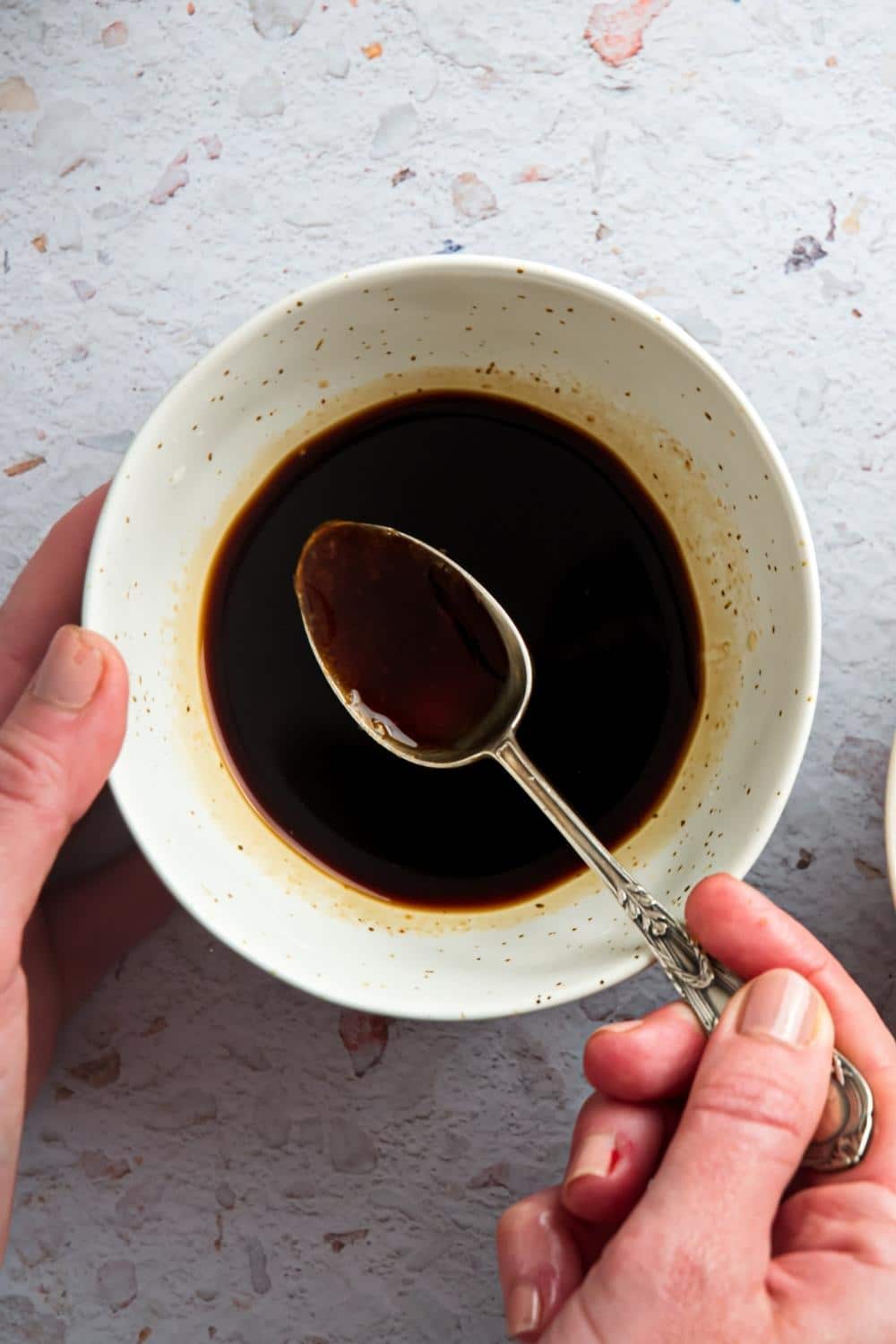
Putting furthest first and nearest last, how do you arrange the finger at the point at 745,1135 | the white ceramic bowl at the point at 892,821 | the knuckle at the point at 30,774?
the white ceramic bowl at the point at 892,821 < the knuckle at the point at 30,774 < the finger at the point at 745,1135

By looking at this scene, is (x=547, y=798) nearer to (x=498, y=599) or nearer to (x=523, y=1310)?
(x=498, y=599)

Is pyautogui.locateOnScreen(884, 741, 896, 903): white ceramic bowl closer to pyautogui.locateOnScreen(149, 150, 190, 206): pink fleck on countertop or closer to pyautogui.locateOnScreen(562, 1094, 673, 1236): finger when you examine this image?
pyautogui.locateOnScreen(562, 1094, 673, 1236): finger

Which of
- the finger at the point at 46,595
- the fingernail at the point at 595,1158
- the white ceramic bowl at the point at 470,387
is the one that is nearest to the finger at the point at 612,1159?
the fingernail at the point at 595,1158

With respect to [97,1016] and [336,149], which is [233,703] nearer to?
[97,1016]

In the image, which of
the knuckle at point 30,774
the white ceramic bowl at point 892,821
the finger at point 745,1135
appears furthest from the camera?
the white ceramic bowl at point 892,821

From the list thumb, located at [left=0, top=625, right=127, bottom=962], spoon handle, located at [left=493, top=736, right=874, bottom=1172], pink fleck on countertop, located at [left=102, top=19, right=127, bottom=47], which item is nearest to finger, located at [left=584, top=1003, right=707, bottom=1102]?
spoon handle, located at [left=493, top=736, right=874, bottom=1172]

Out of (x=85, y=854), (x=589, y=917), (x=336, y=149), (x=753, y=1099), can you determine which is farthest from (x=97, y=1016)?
(x=336, y=149)

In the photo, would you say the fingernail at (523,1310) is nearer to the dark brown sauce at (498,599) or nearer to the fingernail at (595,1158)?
the fingernail at (595,1158)
